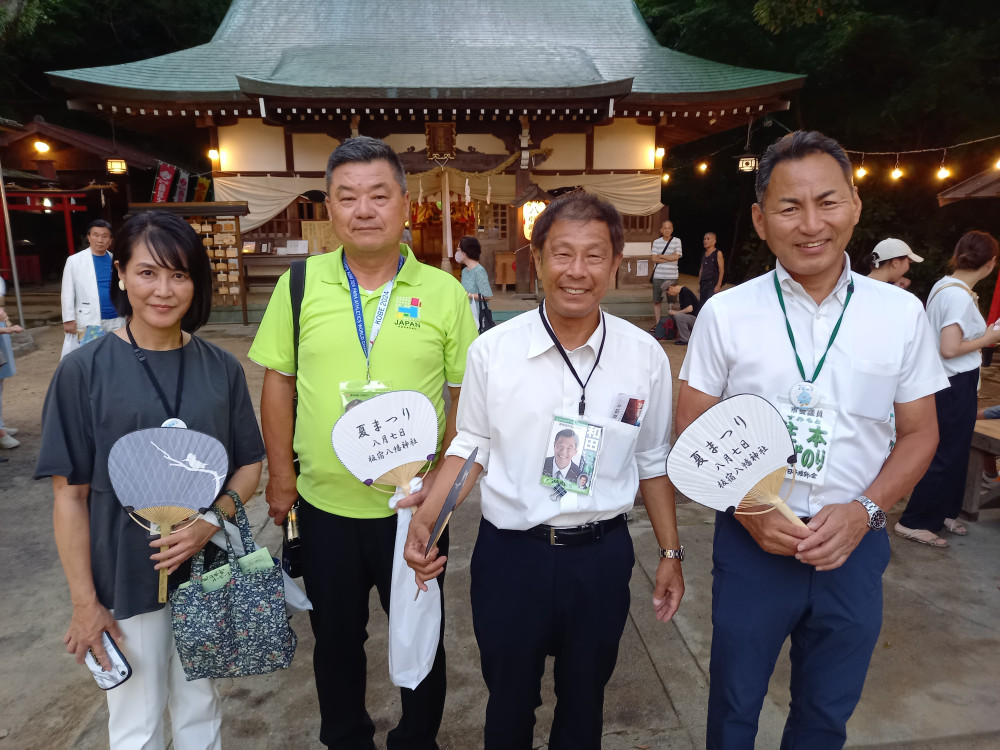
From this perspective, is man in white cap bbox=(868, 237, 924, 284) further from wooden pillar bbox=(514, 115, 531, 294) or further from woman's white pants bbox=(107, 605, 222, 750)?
wooden pillar bbox=(514, 115, 531, 294)

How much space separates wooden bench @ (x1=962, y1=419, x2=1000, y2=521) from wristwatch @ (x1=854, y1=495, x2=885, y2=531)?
9.35 ft

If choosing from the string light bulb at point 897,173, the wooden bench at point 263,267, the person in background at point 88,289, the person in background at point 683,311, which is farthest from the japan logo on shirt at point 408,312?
the string light bulb at point 897,173

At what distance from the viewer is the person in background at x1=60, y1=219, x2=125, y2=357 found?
521 cm

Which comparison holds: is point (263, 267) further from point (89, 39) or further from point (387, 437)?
point (89, 39)

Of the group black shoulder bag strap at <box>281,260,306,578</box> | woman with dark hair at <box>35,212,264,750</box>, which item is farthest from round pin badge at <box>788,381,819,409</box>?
woman with dark hair at <box>35,212,264,750</box>

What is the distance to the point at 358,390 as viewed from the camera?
184 centimetres

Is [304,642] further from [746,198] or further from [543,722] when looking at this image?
[746,198]

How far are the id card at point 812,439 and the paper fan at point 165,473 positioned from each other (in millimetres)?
1421

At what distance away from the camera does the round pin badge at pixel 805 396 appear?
1.56 m

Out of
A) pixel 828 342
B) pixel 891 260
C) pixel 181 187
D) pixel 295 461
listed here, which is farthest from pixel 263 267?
pixel 828 342

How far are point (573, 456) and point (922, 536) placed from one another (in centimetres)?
301

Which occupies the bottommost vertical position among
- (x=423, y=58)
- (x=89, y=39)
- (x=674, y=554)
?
(x=674, y=554)

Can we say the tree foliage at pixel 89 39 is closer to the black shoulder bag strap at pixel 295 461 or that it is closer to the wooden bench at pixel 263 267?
the wooden bench at pixel 263 267

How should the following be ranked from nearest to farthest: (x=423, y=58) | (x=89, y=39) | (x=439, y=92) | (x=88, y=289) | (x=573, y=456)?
(x=573, y=456) < (x=88, y=289) < (x=439, y=92) < (x=423, y=58) < (x=89, y=39)
